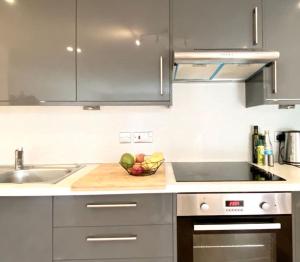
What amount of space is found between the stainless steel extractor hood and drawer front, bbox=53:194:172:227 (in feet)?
2.34

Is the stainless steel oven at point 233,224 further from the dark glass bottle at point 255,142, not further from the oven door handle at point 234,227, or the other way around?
the dark glass bottle at point 255,142

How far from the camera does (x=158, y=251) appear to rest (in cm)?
107

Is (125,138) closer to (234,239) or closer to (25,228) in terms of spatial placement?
(25,228)

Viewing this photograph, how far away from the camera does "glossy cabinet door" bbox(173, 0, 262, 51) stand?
1341mm

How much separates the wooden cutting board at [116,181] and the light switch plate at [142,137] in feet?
1.22

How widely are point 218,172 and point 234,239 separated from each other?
14.9 inches

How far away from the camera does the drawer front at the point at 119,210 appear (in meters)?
1.06

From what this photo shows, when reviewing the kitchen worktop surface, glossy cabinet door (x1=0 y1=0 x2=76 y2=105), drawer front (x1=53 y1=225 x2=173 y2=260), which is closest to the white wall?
glossy cabinet door (x1=0 y1=0 x2=76 y2=105)

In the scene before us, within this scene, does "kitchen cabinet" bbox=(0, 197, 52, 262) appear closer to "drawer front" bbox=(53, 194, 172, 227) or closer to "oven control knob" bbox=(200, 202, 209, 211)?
"drawer front" bbox=(53, 194, 172, 227)

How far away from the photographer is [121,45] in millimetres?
1348

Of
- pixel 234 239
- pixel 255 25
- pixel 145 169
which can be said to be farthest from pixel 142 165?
pixel 255 25

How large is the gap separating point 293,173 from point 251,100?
1.76 feet

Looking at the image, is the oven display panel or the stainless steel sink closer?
the oven display panel

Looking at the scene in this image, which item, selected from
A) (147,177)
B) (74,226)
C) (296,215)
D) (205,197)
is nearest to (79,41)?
(147,177)
